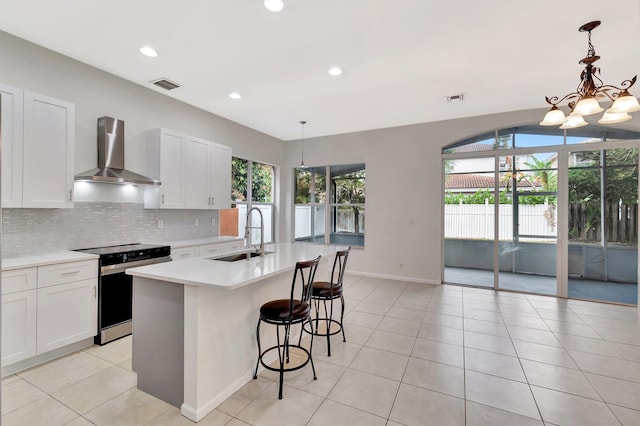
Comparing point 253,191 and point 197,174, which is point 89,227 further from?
point 253,191

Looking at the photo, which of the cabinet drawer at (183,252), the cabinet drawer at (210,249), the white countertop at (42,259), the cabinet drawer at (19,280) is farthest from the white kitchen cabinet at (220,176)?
the cabinet drawer at (19,280)

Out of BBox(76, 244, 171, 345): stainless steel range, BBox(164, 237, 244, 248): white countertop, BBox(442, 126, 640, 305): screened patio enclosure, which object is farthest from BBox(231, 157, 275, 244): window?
BBox(442, 126, 640, 305): screened patio enclosure

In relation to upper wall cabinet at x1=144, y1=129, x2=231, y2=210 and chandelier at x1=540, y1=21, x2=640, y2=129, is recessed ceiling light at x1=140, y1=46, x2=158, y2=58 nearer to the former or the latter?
upper wall cabinet at x1=144, y1=129, x2=231, y2=210

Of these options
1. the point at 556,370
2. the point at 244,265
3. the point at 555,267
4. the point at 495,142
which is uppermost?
the point at 495,142

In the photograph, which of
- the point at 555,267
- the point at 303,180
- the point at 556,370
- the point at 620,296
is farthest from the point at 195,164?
the point at 620,296

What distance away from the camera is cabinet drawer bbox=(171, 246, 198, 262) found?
3.98 m

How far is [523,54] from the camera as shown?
323 centimetres

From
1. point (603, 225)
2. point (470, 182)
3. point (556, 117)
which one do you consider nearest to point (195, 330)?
point (556, 117)

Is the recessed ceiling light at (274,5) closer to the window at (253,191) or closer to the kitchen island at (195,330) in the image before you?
the kitchen island at (195,330)

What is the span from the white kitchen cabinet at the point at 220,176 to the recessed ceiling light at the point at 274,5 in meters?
2.70

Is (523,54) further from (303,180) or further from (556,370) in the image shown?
(303,180)

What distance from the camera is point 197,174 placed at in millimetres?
4617

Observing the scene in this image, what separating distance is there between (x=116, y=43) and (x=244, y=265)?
2645mm

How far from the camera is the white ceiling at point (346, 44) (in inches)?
102
